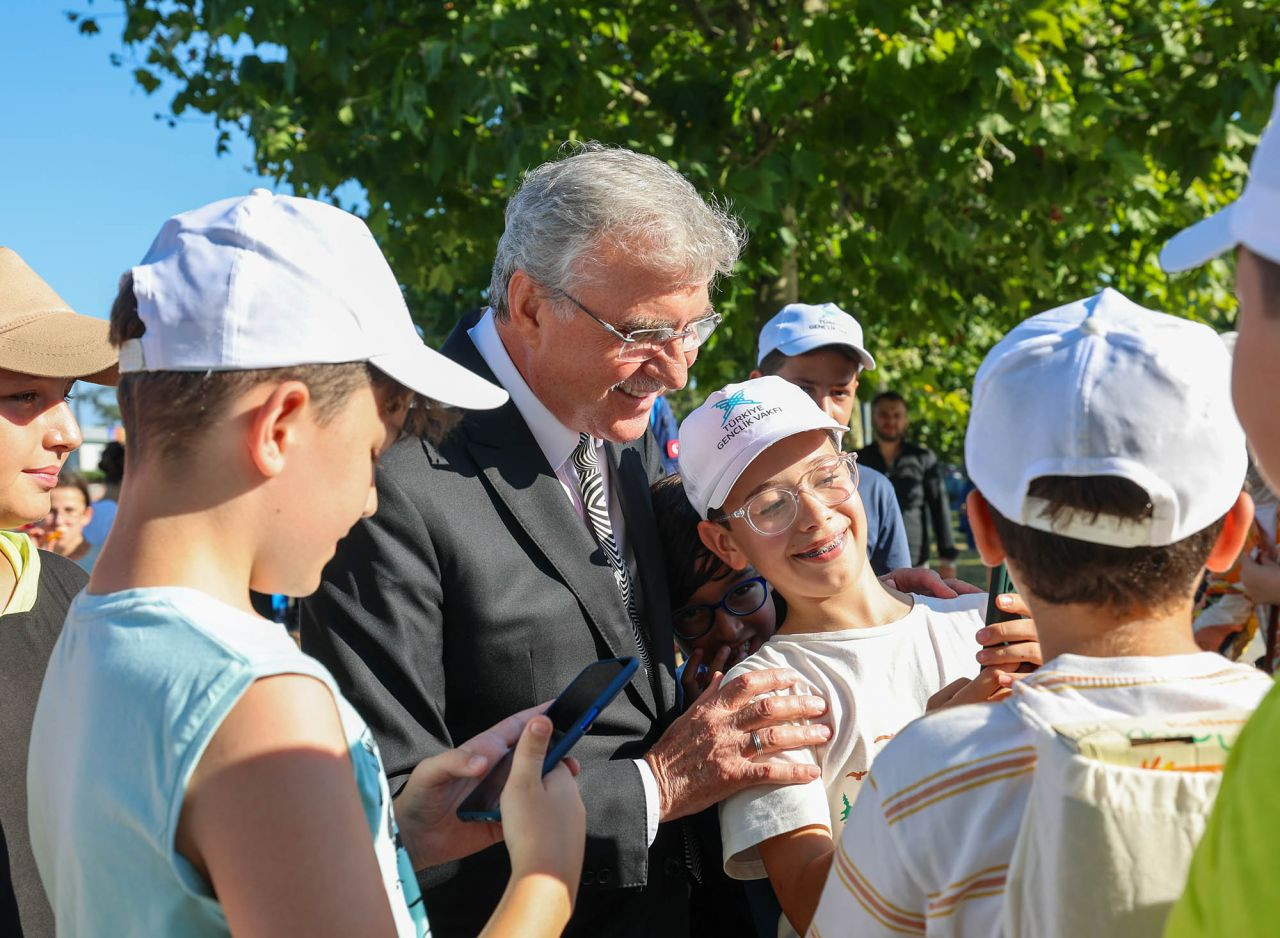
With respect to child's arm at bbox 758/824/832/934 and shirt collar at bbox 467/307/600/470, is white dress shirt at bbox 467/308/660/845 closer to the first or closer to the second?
shirt collar at bbox 467/307/600/470

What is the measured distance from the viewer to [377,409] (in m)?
1.50

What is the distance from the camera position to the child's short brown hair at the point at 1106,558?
1407 millimetres

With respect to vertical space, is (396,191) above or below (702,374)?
above

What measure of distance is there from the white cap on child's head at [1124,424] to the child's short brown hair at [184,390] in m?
0.79

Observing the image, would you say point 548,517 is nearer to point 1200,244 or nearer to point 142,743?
point 142,743

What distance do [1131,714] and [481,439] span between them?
1.49m

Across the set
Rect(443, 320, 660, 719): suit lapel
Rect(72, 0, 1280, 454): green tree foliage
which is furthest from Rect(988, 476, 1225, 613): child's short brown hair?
Rect(72, 0, 1280, 454): green tree foliage

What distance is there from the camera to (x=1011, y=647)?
1.96m

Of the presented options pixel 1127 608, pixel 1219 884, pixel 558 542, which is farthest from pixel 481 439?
pixel 1219 884

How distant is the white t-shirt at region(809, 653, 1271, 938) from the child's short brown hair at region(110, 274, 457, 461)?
0.79m

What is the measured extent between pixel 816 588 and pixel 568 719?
0.83m

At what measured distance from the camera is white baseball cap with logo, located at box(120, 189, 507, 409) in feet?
4.49

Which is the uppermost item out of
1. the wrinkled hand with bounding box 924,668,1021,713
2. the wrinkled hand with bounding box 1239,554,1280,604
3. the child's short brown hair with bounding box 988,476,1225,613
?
the child's short brown hair with bounding box 988,476,1225,613

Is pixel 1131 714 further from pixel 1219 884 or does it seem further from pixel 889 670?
pixel 889 670
